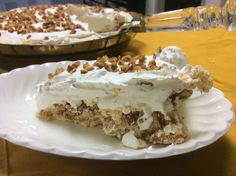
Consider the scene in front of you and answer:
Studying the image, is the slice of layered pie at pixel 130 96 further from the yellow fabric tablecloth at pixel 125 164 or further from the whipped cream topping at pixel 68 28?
the whipped cream topping at pixel 68 28

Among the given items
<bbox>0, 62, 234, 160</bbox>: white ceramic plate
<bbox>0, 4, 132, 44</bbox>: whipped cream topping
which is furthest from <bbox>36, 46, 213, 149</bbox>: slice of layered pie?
<bbox>0, 4, 132, 44</bbox>: whipped cream topping

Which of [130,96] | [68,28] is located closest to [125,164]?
[130,96]

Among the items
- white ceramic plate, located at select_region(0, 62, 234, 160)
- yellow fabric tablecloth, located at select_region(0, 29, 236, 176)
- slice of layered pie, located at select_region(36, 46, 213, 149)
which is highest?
slice of layered pie, located at select_region(36, 46, 213, 149)

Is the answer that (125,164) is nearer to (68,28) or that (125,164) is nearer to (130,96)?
(130,96)

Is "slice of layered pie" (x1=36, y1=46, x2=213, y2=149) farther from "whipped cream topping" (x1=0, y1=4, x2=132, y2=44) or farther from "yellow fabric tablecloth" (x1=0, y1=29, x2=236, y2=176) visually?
"whipped cream topping" (x1=0, y1=4, x2=132, y2=44)

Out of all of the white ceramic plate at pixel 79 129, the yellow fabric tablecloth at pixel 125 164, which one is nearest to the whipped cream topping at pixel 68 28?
the white ceramic plate at pixel 79 129

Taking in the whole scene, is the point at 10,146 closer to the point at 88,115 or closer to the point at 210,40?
the point at 88,115

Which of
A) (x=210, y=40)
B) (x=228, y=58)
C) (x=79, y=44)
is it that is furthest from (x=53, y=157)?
(x=210, y=40)
